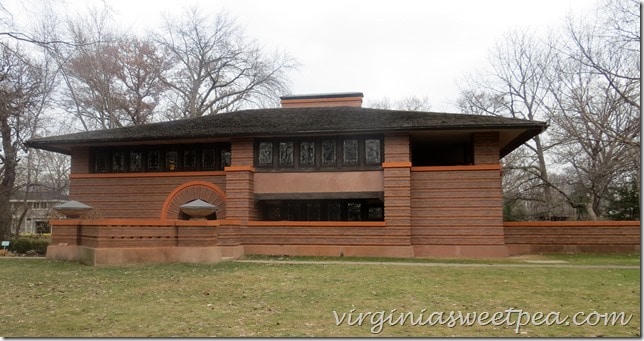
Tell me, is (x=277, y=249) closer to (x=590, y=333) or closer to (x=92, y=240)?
(x=92, y=240)

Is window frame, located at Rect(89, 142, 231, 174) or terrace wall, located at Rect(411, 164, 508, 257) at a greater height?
window frame, located at Rect(89, 142, 231, 174)

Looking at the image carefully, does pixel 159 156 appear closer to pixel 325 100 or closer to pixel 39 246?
pixel 39 246

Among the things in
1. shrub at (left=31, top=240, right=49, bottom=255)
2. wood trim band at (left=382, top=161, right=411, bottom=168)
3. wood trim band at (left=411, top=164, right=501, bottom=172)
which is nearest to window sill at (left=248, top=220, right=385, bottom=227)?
wood trim band at (left=382, top=161, right=411, bottom=168)

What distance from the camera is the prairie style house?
69.7ft

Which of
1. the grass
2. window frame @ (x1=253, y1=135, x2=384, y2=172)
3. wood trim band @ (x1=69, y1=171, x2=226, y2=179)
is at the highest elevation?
window frame @ (x1=253, y1=135, x2=384, y2=172)

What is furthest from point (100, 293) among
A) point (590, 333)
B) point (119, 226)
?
point (590, 333)

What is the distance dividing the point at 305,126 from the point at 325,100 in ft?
22.6

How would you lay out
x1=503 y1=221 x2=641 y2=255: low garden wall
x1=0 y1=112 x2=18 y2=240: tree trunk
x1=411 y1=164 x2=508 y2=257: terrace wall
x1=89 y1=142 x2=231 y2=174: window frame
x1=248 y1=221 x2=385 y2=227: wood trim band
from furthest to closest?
x1=0 y1=112 x2=18 y2=240: tree trunk, x1=89 y1=142 x2=231 y2=174: window frame, x1=503 y1=221 x2=641 y2=255: low garden wall, x1=248 y1=221 x2=385 y2=227: wood trim band, x1=411 y1=164 x2=508 y2=257: terrace wall

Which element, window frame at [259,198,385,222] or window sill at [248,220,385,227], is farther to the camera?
window frame at [259,198,385,222]

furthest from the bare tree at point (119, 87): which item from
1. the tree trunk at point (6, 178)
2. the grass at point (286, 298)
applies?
the grass at point (286, 298)

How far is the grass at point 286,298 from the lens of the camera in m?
7.49

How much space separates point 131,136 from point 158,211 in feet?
11.3

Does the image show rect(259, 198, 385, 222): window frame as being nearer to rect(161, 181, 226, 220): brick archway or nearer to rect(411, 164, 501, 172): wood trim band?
rect(161, 181, 226, 220): brick archway

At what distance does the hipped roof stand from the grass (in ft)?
23.3
